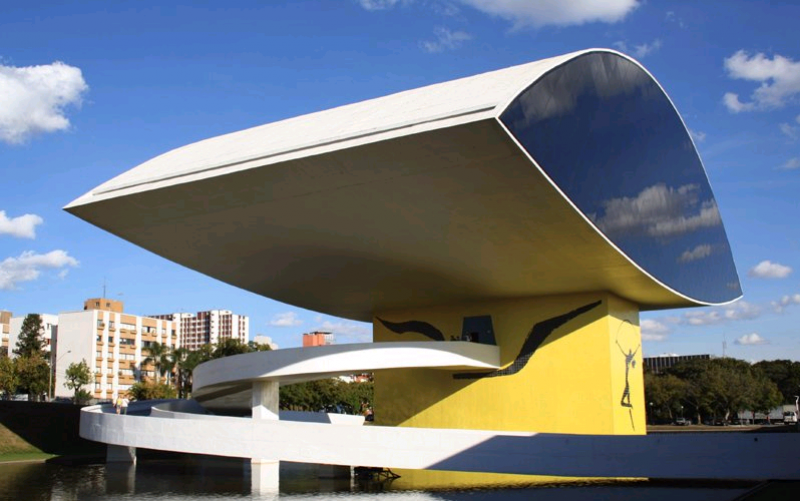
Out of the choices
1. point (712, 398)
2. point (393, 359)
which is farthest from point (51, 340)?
point (393, 359)

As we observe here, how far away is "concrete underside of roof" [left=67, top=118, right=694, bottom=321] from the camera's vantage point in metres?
15.6

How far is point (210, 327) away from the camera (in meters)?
169

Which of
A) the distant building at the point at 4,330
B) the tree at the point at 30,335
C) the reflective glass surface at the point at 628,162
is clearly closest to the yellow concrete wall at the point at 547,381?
the reflective glass surface at the point at 628,162

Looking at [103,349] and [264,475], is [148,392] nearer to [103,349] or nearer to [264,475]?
[103,349]

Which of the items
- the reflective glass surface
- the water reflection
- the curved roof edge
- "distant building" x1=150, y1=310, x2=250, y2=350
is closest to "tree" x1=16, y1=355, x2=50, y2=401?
the water reflection

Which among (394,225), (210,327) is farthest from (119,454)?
(210,327)

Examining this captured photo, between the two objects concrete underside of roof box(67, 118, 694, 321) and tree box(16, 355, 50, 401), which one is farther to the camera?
tree box(16, 355, 50, 401)

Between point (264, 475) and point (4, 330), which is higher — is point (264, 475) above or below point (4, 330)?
below

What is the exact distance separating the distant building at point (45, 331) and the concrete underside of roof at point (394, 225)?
189 feet

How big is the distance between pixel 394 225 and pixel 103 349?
6093 cm

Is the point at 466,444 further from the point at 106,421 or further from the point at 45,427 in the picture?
the point at 45,427

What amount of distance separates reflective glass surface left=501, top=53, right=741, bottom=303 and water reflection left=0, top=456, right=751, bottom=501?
5829mm

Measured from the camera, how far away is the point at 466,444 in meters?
16.6

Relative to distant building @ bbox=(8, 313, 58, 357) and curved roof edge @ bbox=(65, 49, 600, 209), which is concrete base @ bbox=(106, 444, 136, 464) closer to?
curved roof edge @ bbox=(65, 49, 600, 209)
